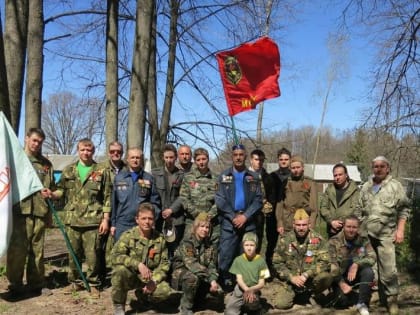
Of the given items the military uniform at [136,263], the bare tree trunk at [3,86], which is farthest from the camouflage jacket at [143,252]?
the bare tree trunk at [3,86]

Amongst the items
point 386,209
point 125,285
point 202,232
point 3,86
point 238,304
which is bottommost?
point 238,304

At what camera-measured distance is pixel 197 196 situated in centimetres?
571

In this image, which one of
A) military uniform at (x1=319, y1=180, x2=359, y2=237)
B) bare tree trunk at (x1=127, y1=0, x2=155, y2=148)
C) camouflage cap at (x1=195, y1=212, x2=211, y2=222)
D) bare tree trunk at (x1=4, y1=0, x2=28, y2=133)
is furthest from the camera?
bare tree trunk at (x1=127, y1=0, x2=155, y2=148)

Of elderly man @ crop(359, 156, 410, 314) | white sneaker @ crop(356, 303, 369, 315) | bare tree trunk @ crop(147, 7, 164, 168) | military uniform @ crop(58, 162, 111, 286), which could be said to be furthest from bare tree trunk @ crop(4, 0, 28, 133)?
bare tree trunk @ crop(147, 7, 164, 168)

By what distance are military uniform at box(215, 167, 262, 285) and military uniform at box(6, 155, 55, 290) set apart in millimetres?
2160

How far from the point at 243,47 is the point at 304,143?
57.1 meters

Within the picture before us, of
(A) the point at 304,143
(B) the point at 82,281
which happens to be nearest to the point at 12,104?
(B) the point at 82,281

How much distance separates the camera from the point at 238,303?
15.9 feet

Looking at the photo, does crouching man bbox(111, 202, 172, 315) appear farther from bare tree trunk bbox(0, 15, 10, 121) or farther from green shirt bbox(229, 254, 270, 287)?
bare tree trunk bbox(0, 15, 10, 121)

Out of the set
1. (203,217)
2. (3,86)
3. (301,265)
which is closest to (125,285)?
(203,217)

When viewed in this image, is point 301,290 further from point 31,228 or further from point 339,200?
point 31,228

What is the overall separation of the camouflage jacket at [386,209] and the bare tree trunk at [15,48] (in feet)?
16.7

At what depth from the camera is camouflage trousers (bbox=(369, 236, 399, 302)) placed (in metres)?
5.23

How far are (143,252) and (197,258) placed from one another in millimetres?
607
